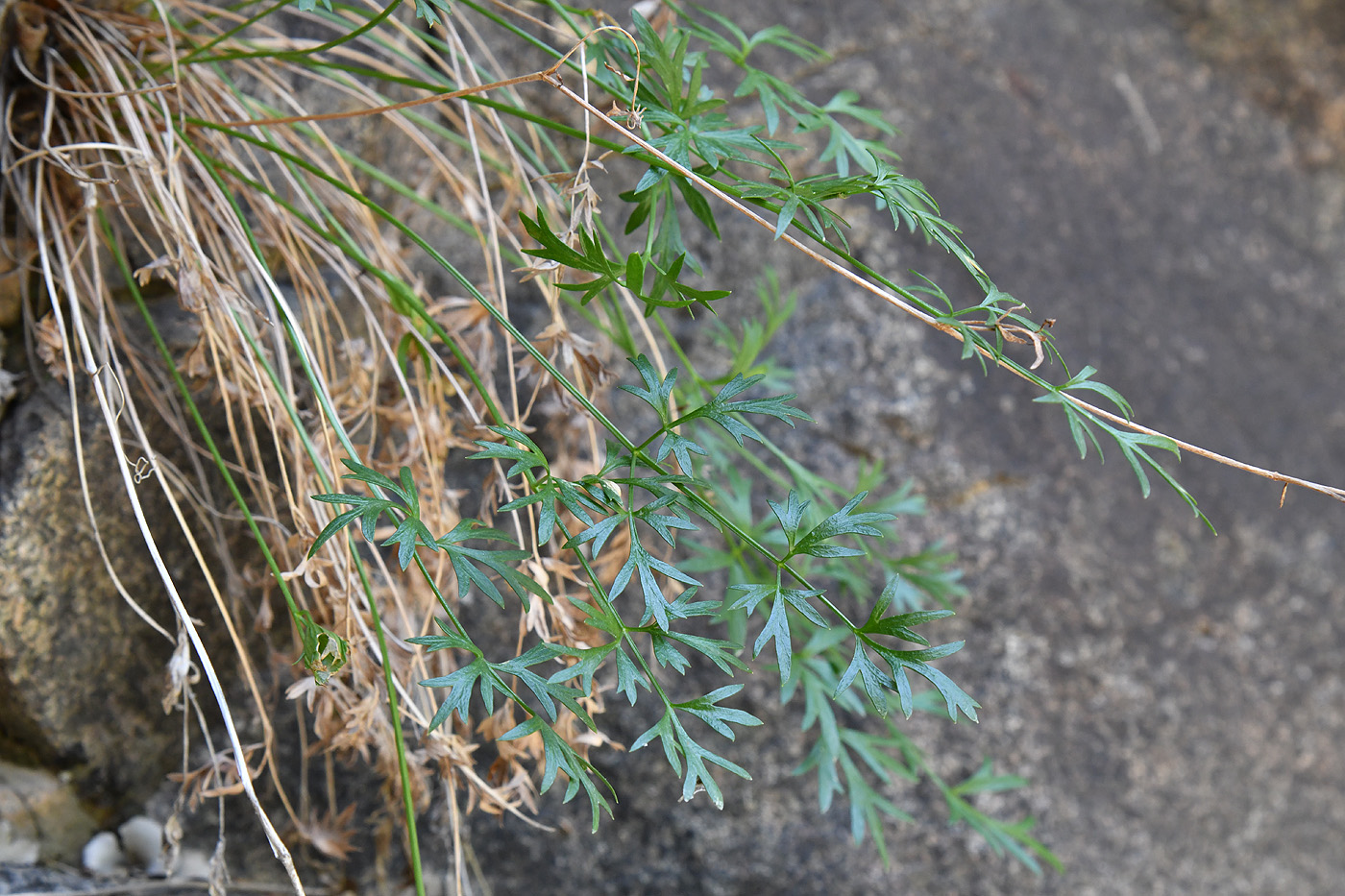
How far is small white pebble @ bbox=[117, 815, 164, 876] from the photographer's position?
976mm

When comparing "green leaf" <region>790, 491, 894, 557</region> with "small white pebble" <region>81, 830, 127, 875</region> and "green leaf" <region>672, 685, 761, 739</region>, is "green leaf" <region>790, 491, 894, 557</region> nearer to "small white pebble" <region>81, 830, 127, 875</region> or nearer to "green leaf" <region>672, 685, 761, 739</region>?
"green leaf" <region>672, 685, 761, 739</region>

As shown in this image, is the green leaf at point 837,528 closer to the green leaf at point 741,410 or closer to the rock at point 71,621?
the green leaf at point 741,410

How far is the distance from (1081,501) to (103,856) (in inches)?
49.6

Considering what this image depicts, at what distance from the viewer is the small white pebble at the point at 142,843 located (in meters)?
0.98

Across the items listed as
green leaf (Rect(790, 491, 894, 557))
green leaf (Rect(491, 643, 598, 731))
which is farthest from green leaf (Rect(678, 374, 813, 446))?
green leaf (Rect(491, 643, 598, 731))

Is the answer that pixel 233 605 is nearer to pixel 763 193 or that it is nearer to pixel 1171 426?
pixel 763 193

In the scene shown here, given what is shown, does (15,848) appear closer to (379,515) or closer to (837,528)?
(379,515)

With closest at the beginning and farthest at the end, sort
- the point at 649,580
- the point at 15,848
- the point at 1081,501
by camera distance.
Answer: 1. the point at 649,580
2. the point at 15,848
3. the point at 1081,501

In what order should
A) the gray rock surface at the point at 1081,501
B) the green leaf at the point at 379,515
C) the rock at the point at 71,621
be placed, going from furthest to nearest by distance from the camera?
the gray rock surface at the point at 1081,501
the rock at the point at 71,621
the green leaf at the point at 379,515

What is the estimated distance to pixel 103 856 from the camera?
3.15 ft

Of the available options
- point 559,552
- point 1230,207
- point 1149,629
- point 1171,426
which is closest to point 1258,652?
point 1149,629

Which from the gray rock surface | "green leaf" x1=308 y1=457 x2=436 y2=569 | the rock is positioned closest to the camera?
"green leaf" x1=308 y1=457 x2=436 y2=569

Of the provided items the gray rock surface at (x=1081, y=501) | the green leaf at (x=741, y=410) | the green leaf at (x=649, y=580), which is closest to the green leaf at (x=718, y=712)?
the green leaf at (x=649, y=580)

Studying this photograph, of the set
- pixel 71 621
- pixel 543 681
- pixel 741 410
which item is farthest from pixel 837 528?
pixel 71 621
